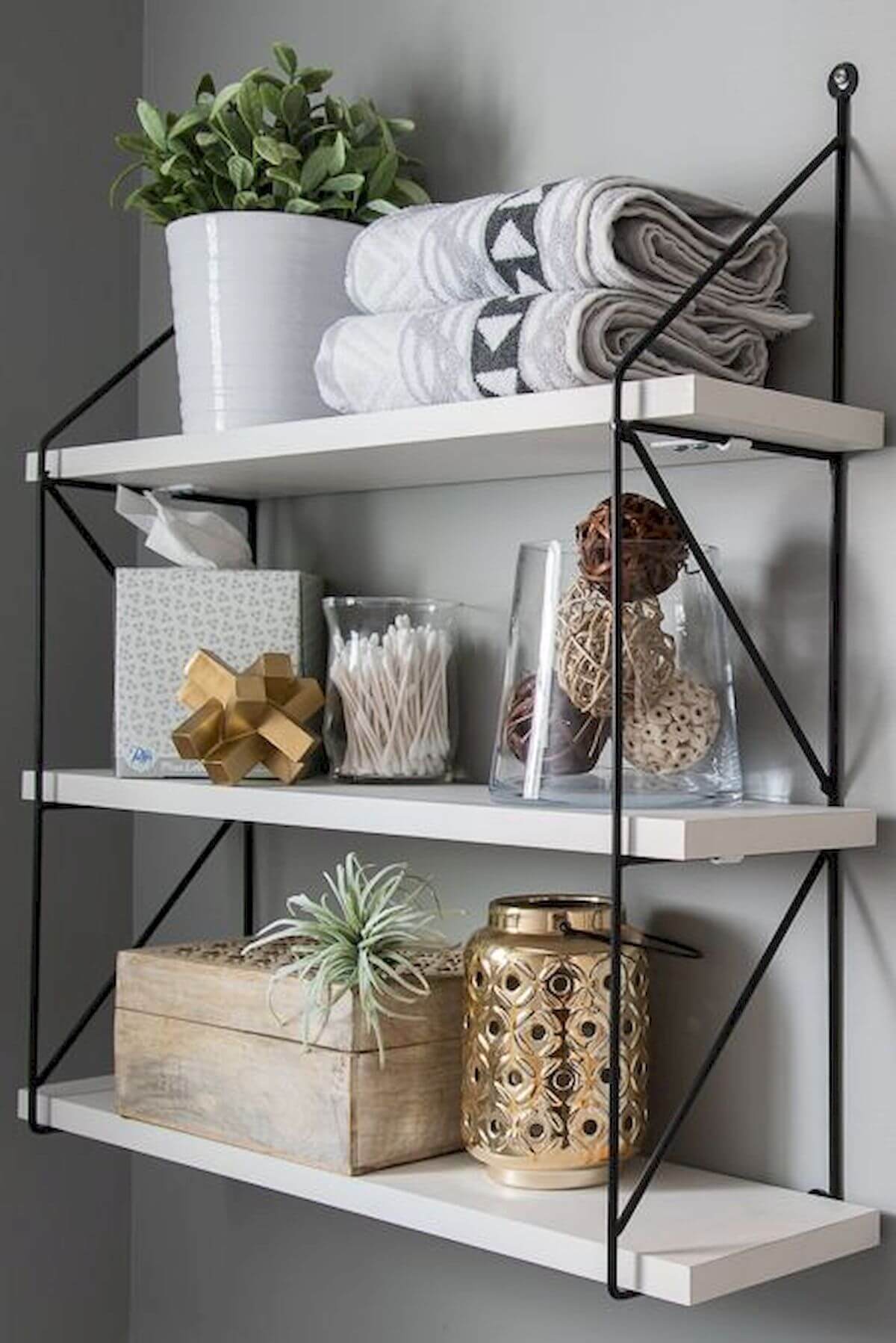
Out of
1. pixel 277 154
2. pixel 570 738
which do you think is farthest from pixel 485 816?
pixel 277 154

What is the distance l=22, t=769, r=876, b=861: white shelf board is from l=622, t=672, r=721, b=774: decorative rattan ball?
0.14ft

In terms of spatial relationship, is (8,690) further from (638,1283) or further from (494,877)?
(638,1283)

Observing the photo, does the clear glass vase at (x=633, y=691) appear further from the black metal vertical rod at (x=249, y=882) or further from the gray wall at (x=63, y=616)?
the gray wall at (x=63, y=616)

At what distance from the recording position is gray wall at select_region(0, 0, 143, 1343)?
1.87 meters

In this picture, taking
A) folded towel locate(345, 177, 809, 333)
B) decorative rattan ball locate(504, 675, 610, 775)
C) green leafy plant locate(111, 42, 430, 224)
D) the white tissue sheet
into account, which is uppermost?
green leafy plant locate(111, 42, 430, 224)

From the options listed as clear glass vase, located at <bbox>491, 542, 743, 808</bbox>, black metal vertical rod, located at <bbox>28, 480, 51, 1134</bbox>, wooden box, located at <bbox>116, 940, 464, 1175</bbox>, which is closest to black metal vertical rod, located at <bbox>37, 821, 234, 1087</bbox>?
black metal vertical rod, located at <bbox>28, 480, 51, 1134</bbox>

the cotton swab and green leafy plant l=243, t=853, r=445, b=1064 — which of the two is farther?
the cotton swab

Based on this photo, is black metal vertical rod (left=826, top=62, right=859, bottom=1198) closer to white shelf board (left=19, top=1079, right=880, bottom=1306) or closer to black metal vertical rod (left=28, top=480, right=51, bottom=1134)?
white shelf board (left=19, top=1079, right=880, bottom=1306)

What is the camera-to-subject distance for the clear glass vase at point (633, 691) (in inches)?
51.1

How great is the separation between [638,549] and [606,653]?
2.9 inches

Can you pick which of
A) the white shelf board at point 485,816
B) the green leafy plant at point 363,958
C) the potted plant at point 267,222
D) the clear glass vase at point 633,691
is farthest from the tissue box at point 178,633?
the clear glass vase at point 633,691

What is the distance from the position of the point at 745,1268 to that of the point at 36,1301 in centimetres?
94

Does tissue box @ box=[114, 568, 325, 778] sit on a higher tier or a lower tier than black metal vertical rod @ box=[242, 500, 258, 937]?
higher

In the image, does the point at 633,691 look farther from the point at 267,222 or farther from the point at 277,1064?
the point at 267,222
